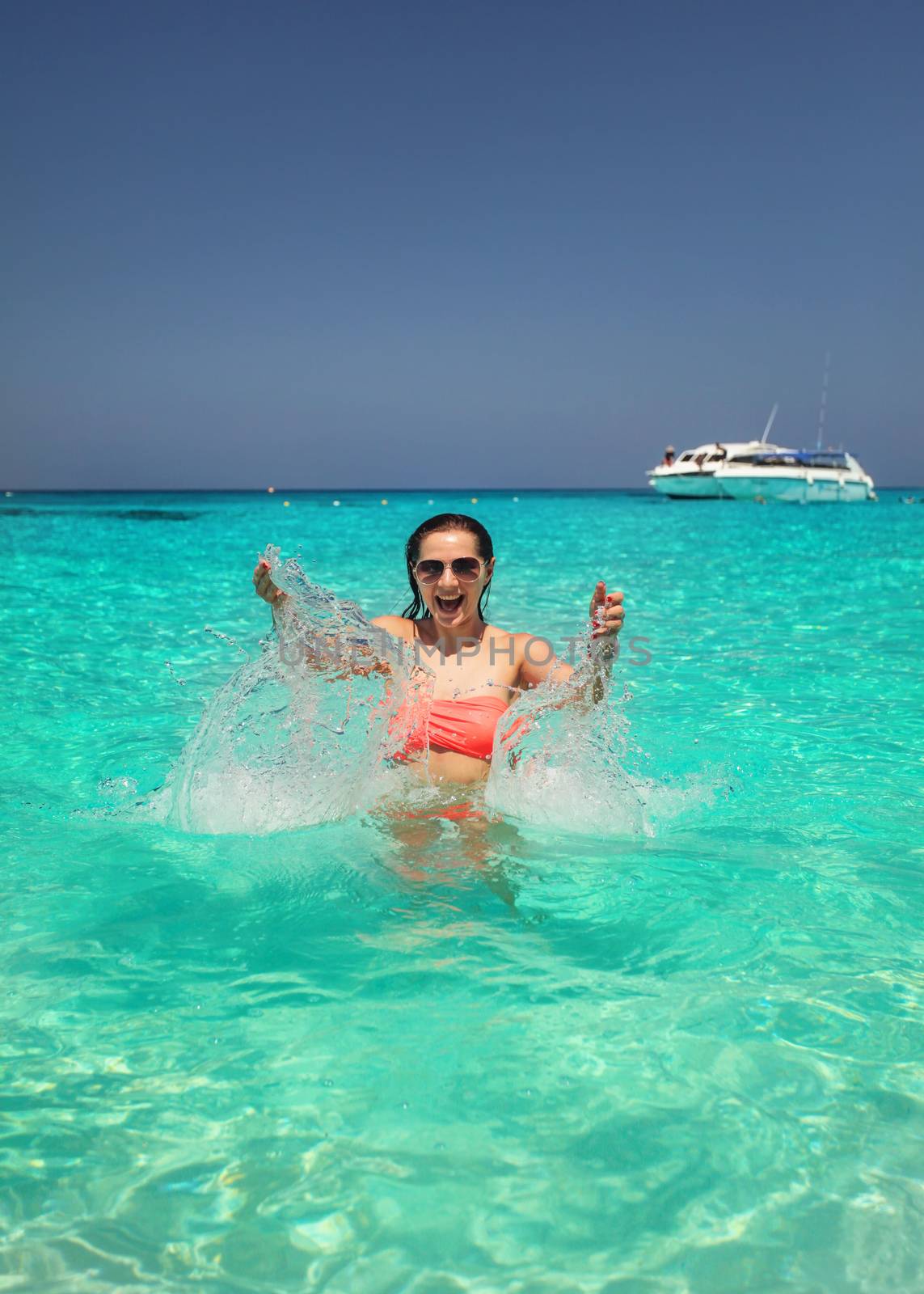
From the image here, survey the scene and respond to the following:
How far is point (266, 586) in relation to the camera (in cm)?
349

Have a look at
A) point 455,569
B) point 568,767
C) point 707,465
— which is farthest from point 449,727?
point 707,465

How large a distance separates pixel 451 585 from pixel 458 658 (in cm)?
32

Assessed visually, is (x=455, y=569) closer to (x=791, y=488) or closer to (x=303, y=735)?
(x=303, y=735)

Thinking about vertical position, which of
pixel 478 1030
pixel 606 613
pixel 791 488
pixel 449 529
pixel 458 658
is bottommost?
pixel 478 1030

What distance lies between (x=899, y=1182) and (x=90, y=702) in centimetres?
559

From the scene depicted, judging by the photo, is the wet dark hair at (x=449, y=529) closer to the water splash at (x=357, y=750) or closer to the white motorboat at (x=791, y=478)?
the water splash at (x=357, y=750)

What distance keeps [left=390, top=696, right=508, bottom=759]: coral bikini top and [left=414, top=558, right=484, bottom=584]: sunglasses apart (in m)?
0.49

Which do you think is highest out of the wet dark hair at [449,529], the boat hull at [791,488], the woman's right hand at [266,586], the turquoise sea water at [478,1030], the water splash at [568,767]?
the boat hull at [791,488]

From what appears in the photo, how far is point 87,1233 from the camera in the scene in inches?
69.7

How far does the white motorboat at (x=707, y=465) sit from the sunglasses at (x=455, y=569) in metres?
56.4

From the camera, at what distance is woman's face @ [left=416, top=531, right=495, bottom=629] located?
3.80m

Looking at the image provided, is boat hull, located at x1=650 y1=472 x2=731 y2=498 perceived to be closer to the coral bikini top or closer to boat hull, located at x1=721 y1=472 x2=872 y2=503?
boat hull, located at x1=721 y1=472 x2=872 y2=503

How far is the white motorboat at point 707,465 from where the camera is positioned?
5816cm

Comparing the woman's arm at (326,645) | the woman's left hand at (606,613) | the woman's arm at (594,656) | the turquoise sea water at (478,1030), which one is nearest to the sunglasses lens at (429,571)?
the woman's arm at (326,645)
